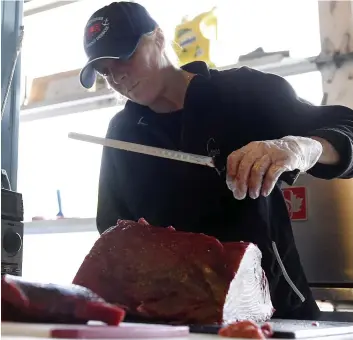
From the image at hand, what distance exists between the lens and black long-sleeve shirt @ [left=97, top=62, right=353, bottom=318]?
1.24 metres

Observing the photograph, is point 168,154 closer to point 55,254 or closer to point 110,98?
point 110,98

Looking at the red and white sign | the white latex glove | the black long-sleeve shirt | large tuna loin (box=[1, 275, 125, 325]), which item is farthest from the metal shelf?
large tuna loin (box=[1, 275, 125, 325])

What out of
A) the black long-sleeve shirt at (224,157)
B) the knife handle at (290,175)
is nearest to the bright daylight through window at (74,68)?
the black long-sleeve shirt at (224,157)

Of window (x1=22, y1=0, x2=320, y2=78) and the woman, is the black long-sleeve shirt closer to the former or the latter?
the woman

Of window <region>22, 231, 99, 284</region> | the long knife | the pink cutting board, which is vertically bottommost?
window <region>22, 231, 99, 284</region>

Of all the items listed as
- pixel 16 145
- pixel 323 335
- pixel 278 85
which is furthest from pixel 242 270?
pixel 16 145

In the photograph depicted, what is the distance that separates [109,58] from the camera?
4.27 feet

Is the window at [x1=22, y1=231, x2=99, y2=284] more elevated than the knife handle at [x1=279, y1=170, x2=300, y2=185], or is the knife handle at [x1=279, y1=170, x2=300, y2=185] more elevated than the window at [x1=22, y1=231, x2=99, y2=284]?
the knife handle at [x1=279, y1=170, x2=300, y2=185]

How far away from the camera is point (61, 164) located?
2.56 meters

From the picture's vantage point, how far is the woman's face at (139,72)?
1.35m

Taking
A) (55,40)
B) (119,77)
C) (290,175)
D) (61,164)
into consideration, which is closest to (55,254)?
(61,164)

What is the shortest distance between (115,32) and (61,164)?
4.39ft

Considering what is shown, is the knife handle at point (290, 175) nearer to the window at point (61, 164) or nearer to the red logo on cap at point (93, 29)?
the red logo on cap at point (93, 29)

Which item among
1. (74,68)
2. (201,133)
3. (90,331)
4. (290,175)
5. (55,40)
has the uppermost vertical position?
(55,40)
